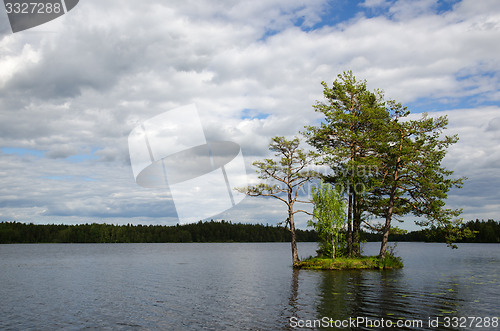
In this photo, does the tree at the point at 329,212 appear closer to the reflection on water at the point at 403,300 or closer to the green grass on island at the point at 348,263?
the green grass on island at the point at 348,263

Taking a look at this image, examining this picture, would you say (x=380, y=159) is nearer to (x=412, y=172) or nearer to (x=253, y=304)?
(x=412, y=172)

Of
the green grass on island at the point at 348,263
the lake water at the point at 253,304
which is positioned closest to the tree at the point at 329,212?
the green grass on island at the point at 348,263

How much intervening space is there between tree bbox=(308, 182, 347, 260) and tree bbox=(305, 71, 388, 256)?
1.81 m

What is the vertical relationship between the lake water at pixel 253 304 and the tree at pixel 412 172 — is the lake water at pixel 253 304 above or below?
below

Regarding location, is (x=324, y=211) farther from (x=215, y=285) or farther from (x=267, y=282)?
(x=215, y=285)

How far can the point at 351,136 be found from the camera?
43625mm

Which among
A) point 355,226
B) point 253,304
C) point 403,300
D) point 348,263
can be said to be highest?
point 355,226

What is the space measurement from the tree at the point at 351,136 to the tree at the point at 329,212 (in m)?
1.81

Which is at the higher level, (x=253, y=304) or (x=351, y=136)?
(x=351, y=136)

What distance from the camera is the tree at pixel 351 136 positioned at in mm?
43812

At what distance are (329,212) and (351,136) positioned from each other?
9296mm

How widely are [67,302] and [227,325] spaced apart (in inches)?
570

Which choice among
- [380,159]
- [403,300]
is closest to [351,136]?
[380,159]

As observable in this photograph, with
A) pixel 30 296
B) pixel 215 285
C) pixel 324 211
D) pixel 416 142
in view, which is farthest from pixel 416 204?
pixel 30 296
